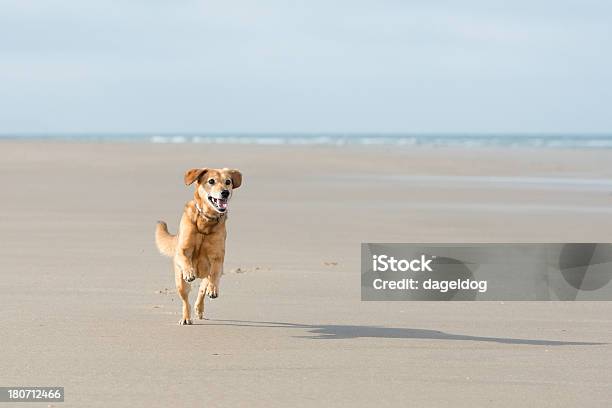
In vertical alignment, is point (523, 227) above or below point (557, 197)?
below

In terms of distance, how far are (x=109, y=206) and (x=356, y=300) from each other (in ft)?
25.4

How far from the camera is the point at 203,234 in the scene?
6.37 metres

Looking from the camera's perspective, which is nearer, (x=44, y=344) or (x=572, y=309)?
(x=44, y=344)

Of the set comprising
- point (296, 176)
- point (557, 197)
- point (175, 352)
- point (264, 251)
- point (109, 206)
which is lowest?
point (175, 352)

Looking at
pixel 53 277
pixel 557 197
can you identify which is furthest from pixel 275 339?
pixel 557 197

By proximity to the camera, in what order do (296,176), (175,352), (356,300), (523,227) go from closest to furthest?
(175,352) < (356,300) < (523,227) < (296,176)

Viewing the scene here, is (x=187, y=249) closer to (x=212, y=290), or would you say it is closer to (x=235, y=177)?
(x=212, y=290)

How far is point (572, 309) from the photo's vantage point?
712cm

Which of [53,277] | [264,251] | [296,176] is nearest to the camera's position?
[53,277]

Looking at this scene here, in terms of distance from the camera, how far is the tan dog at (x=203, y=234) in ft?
20.6

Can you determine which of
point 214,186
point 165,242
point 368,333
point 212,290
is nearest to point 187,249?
point 212,290

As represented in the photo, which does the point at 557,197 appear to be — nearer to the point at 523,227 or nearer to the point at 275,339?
the point at 523,227

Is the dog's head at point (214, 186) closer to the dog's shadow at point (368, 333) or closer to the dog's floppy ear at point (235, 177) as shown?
the dog's floppy ear at point (235, 177)

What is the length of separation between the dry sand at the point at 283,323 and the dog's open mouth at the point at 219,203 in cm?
77
